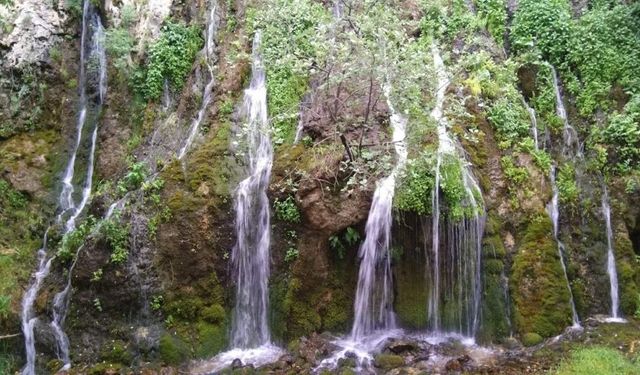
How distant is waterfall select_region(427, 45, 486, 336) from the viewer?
373 inches

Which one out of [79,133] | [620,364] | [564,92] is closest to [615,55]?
[564,92]

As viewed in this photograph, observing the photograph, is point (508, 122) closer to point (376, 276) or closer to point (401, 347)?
point (376, 276)

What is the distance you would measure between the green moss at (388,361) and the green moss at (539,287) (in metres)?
2.25

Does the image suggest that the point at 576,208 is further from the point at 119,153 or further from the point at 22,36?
the point at 22,36

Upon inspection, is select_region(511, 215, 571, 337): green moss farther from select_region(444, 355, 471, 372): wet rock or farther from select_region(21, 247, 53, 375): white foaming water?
select_region(21, 247, 53, 375): white foaming water

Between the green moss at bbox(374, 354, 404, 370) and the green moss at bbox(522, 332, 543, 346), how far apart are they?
84.5 inches

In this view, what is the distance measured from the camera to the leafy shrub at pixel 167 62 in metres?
12.8

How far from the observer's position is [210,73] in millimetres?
12328

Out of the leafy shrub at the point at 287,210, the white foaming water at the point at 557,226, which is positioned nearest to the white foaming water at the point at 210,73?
the leafy shrub at the point at 287,210

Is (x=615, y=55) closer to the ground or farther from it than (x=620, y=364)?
farther from it

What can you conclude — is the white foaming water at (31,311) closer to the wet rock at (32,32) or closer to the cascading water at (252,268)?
the cascading water at (252,268)

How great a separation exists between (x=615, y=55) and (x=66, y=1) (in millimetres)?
13427

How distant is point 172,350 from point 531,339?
19.5 feet

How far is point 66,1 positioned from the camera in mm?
14055
